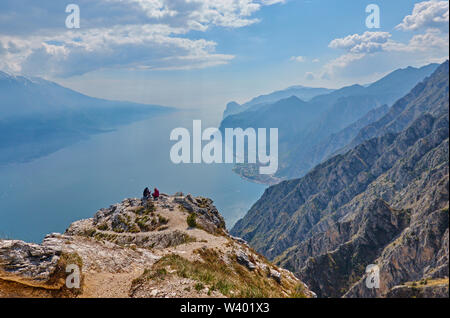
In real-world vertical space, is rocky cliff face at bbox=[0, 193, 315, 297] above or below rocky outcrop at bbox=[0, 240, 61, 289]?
below

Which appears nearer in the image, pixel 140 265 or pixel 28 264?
pixel 28 264

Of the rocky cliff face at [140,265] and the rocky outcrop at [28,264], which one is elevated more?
the rocky outcrop at [28,264]

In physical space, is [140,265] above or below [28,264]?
below

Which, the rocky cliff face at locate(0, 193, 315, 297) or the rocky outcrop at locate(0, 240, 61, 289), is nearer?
the rocky outcrop at locate(0, 240, 61, 289)

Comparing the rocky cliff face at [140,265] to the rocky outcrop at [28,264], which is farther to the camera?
the rocky cliff face at [140,265]
